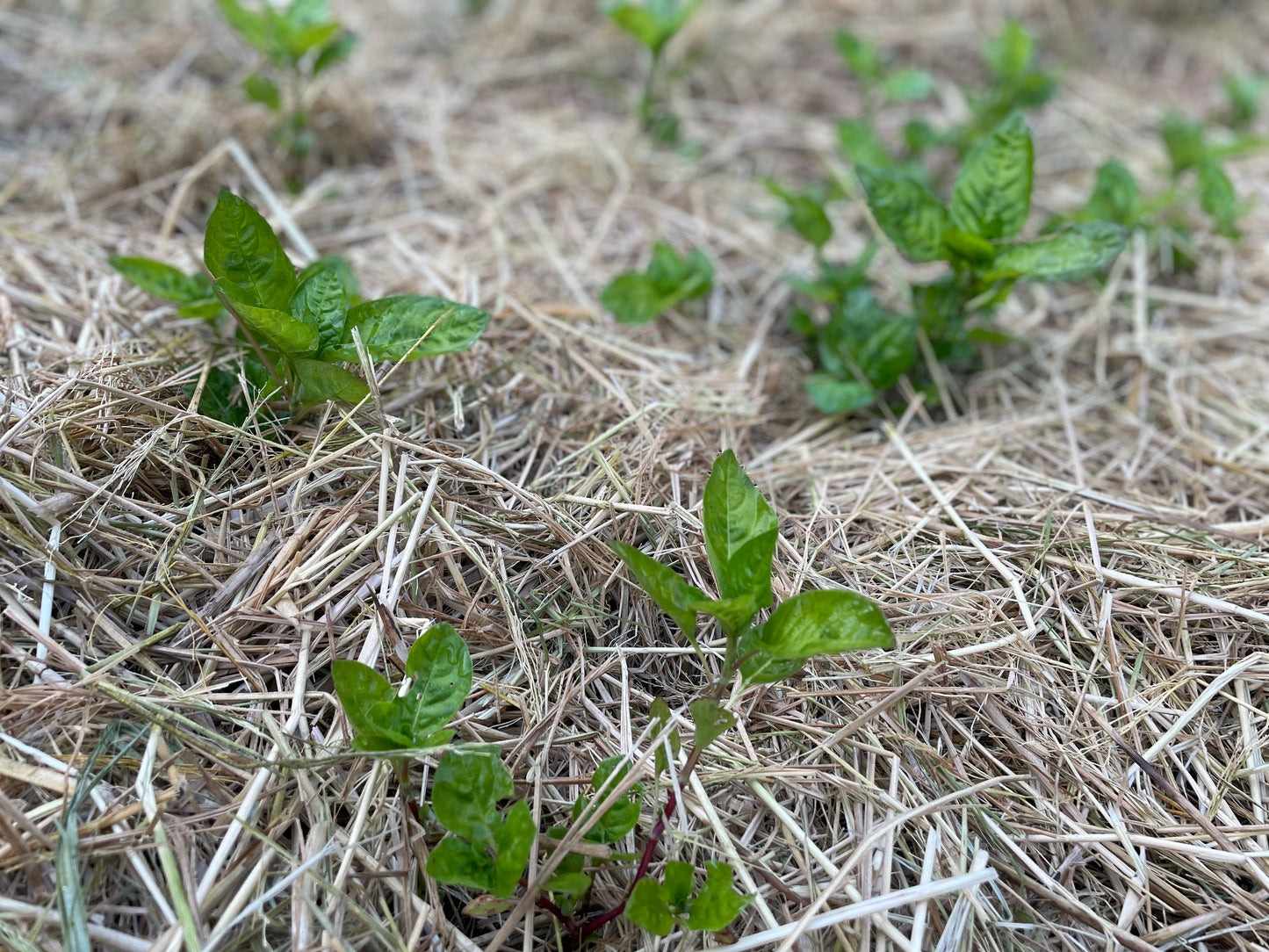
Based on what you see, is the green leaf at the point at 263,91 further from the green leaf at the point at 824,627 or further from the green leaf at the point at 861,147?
the green leaf at the point at 824,627

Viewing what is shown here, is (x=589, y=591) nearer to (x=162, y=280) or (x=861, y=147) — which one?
(x=162, y=280)

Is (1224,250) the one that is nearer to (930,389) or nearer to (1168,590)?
(930,389)

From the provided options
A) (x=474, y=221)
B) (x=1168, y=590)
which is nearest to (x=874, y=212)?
(x=1168, y=590)

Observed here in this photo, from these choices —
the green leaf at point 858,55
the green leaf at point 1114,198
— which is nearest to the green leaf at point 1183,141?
the green leaf at point 1114,198

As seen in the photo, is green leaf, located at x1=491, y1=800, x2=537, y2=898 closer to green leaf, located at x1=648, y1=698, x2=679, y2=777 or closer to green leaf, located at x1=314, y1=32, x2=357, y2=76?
green leaf, located at x1=648, y1=698, x2=679, y2=777

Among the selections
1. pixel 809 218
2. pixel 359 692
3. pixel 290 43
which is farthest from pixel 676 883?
pixel 290 43

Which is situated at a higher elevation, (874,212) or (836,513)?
(874,212)
